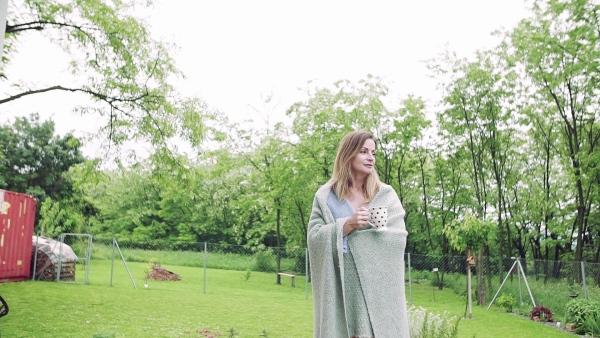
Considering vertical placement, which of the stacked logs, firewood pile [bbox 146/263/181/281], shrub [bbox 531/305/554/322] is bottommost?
shrub [bbox 531/305/554/322]

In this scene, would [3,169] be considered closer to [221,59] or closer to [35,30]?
[221,59]

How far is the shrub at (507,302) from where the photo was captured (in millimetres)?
13691

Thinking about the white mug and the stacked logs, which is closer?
the white mug

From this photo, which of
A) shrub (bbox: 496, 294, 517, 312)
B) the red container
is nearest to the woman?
shrub (bbox: 496, 294, 517, 312)

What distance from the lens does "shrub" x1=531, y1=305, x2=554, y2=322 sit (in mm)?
11759

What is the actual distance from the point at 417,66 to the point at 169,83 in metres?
10.4

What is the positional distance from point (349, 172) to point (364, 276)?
0.48m

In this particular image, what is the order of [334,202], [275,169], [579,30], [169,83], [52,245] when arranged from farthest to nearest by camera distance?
[275,169]
[52,245]
[579,30]
[169,83]
[334,202]

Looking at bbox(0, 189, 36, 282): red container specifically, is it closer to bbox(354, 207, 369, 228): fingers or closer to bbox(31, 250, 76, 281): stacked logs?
bbox(31, 250, 76, 281): stacked logs

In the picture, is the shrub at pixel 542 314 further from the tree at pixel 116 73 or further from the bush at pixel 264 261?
the bush at pixel 264 261

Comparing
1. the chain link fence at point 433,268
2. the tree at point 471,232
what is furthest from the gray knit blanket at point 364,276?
the chain link fence at point 433,268

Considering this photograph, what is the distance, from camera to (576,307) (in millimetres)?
10242

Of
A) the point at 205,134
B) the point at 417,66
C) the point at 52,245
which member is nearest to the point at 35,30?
the point at 205,134

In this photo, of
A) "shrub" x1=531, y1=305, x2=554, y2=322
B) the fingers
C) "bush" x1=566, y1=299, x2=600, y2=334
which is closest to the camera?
the fingers
